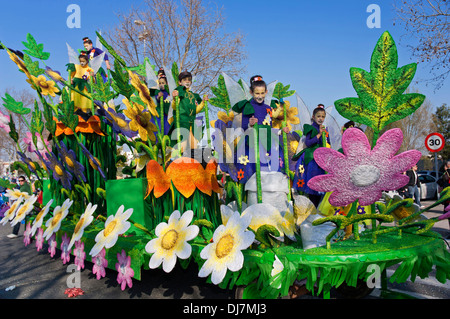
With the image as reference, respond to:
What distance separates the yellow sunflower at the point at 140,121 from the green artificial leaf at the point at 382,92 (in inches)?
68.0

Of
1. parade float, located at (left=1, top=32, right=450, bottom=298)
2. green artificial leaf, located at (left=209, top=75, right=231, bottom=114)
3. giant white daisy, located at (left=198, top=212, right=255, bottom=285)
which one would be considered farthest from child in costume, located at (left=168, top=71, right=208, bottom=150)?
giant white daisy, located at (left=198, top=212, right=255, bottom=285)

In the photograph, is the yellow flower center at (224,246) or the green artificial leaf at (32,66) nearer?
the yellow flower center at (224,246)

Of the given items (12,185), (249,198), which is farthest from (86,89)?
(249,198)

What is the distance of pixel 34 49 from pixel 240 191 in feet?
9.87

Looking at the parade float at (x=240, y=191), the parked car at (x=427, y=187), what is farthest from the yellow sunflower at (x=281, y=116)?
the parked car at (x=427, y=187)

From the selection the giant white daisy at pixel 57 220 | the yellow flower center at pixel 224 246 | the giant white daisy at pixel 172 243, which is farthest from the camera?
the giant white daisy at pixel 57 220

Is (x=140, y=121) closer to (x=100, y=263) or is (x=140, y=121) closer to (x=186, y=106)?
(x=186, y=106)

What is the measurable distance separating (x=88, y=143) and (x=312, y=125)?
8.33 feet

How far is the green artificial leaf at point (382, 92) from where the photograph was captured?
201 cm

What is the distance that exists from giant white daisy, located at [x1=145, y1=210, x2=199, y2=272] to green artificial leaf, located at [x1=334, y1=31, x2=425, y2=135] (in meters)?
1.26

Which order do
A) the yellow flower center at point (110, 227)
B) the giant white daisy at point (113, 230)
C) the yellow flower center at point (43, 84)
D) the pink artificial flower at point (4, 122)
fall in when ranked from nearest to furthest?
the giant white daisy at point (113, 230)
the yellow flower center at point (110, 227)
the yellow flower center at point (43, 84)
the pink artificial flower at point (4, 122)

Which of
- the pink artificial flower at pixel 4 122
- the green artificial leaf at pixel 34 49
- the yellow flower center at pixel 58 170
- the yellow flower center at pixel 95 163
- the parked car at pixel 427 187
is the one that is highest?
the green artificial leaf at pixel 34 49

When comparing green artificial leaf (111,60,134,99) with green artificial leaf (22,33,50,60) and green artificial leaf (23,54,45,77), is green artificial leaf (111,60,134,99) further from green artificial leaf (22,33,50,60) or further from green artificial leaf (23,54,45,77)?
green artificial leaf (22,33,50,60)

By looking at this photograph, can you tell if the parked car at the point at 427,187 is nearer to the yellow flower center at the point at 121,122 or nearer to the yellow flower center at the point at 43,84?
the yellow flower center at the point at 121,122
